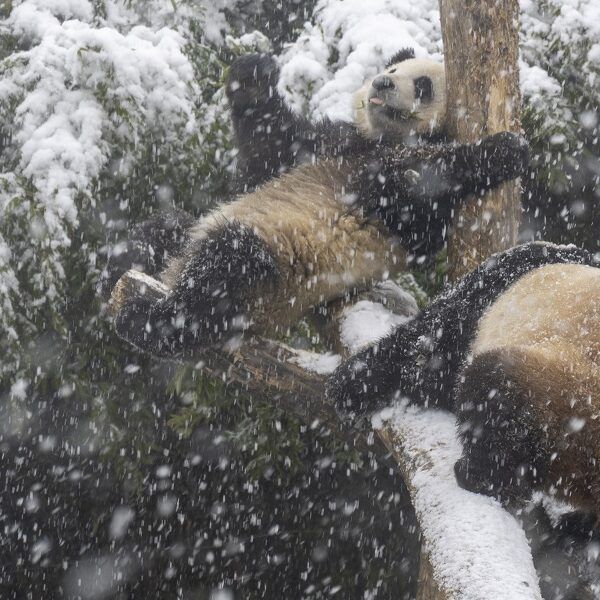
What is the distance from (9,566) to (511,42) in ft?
12.3

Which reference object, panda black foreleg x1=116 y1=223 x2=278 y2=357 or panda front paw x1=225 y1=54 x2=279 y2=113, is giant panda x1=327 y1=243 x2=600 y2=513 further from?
panda front paw x1=225 y1=54 x2=279 y2=113

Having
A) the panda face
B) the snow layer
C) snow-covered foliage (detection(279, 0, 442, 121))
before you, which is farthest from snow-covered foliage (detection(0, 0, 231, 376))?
the snow layer

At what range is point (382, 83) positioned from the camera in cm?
362

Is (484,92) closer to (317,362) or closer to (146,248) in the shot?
(317,362)

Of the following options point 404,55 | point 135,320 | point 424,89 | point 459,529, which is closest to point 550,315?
point 459,529

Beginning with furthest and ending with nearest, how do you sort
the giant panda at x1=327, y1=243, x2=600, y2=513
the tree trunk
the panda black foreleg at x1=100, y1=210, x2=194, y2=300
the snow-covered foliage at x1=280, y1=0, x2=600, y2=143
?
the snow-covered foliage at x1=280, y1=0, x2=600, y2=143 < the panda black foreleg at x1=100, y1=210, x2=194, y2=300 < the tree trunk < the giant panda at x1=327, y1=243, x2=600, y2=513

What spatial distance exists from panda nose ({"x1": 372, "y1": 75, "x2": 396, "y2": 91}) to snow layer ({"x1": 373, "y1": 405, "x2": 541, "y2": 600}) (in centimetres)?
178

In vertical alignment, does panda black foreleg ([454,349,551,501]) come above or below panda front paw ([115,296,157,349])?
above

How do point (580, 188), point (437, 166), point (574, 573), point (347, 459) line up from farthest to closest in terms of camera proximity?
point (580, 188), point (347, 459), point (437, 166), point (574, 573)

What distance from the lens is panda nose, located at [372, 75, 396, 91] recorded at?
362 cm

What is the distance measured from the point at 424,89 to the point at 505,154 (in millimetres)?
873

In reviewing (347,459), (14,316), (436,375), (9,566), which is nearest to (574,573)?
(436,375)

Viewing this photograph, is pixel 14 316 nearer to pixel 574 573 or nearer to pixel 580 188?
pixel 574 573

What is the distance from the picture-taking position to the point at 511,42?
3.29 metres
